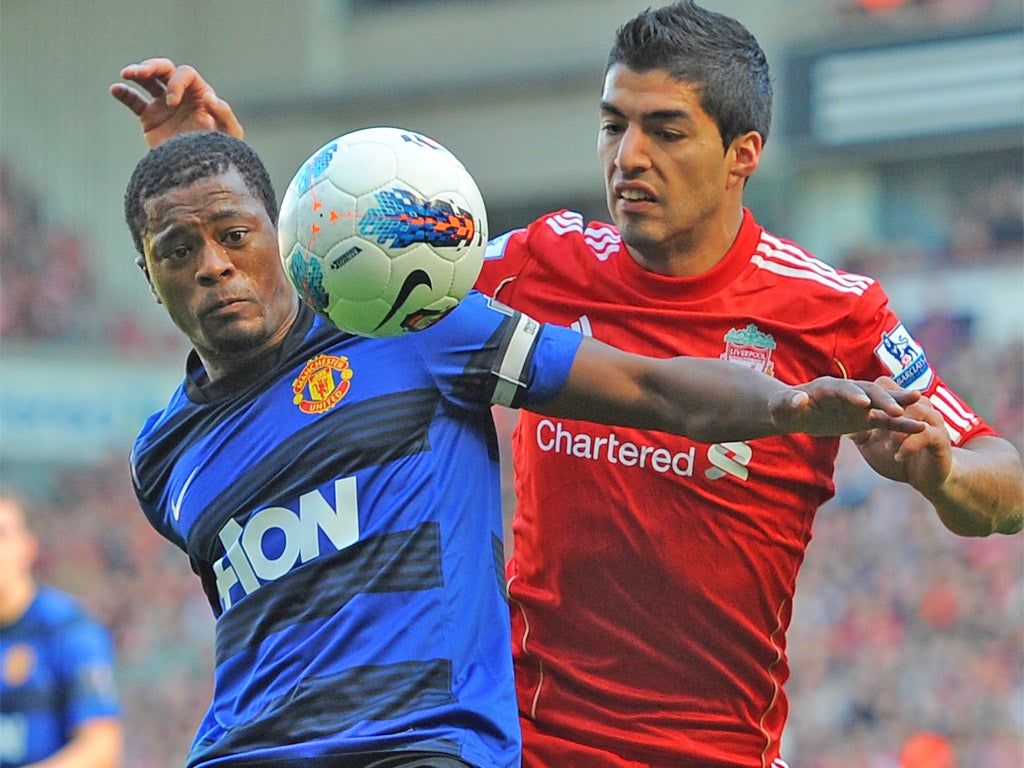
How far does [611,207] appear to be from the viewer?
170 inches

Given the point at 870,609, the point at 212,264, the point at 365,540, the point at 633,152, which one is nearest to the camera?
the point at 365,540

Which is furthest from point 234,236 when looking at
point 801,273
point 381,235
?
point 801,273

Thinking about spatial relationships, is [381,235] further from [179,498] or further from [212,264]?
[179,498]

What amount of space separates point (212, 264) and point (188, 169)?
25 centimetres

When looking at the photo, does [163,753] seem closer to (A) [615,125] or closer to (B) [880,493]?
(B) [880,493]

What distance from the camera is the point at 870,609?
1334 cm

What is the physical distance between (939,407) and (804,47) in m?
16.9

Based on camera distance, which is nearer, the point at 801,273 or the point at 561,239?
the point at 801,273

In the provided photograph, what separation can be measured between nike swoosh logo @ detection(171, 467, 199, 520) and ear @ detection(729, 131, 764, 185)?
1623 mm

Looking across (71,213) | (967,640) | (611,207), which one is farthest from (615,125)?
(71,213)

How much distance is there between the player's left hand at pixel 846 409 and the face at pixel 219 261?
3.94 ft

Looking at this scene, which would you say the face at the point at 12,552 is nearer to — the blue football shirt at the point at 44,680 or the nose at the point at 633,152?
the blue football shirt at the point at 44,680

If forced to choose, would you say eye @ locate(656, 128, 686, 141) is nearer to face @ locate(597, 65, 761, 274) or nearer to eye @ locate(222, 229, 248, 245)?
face @ locate(597, 65, 761, 274)

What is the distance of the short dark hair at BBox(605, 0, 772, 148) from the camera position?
4.28m
